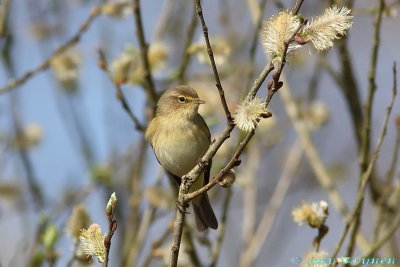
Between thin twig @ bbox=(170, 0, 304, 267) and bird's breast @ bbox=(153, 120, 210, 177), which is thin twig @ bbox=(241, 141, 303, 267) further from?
thin twig @ bbox=(170, 0, 304, 267)

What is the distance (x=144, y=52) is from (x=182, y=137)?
2.10 ft

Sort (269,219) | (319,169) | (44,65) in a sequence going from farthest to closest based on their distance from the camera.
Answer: (269,219), (319,169), (44,65)

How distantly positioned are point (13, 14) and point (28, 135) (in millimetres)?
1179

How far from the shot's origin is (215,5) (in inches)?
333

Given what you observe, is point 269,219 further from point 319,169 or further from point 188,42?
point 188,42

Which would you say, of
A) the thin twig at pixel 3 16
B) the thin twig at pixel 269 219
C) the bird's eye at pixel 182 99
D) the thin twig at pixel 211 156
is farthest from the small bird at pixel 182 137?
the thin twig at pixel 211 156

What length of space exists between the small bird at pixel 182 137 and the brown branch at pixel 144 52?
0.19 meters

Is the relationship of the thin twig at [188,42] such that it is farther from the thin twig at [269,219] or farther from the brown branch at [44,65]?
the thin twig at [269,219]

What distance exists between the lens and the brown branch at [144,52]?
4035 mm

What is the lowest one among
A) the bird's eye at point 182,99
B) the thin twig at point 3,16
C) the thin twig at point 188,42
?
the bird's eye at point 182,99

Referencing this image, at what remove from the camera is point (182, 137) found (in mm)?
4293

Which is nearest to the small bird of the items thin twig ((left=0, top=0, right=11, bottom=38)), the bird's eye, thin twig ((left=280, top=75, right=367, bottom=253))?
the bird's eye

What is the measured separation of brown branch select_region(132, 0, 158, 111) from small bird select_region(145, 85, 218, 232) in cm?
19

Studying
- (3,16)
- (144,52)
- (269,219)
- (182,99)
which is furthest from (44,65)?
(269,219)
